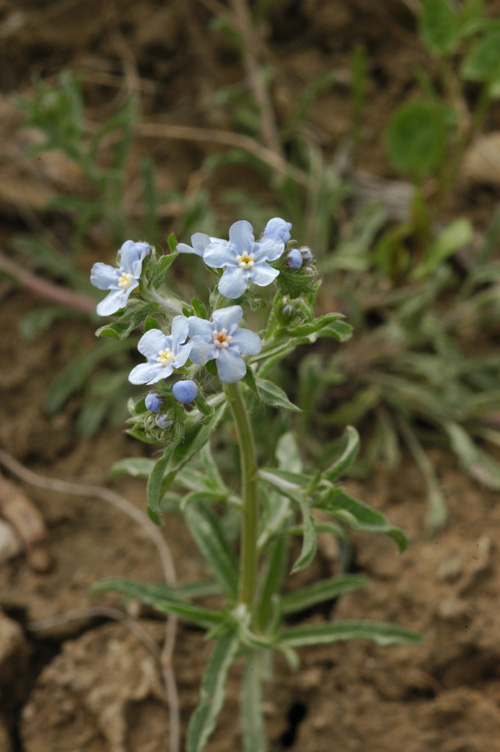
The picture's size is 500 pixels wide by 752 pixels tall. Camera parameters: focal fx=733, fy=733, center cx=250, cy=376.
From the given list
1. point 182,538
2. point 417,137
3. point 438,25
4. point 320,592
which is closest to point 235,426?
point 320,592

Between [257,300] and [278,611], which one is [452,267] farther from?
[257,300]

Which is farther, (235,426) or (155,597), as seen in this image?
(155,597)

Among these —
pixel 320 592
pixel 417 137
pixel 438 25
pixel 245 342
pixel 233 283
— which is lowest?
pixel 320 592

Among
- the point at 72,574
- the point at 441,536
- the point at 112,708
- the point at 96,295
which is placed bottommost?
the point at 112,708

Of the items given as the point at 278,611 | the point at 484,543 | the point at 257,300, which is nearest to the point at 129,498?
the point at 278,611

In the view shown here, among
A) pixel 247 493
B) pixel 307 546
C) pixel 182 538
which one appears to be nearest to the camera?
pixel 307 546

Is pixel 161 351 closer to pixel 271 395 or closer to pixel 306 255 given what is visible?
pixel 271 395

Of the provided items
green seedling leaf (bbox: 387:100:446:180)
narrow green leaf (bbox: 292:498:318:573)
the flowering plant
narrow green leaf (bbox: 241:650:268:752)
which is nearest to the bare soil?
narrow green leaf (bbox: 241:650:268:752)
